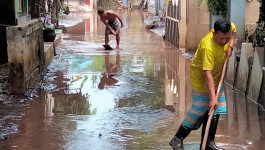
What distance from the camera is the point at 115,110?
7.64 meters

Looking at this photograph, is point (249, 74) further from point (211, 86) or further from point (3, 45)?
point (3, 45)

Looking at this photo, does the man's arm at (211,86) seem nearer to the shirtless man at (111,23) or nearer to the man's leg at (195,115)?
the man's leg at (195,115)

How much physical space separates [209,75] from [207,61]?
0.16 m

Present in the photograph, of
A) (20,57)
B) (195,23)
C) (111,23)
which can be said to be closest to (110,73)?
(20,57)

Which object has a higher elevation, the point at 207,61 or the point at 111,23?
the point at 111,23

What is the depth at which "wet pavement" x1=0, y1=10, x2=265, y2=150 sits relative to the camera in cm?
596

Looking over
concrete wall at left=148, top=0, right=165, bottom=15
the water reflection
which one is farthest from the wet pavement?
concrete wall at left=148, top=0, right=165, bottom=15

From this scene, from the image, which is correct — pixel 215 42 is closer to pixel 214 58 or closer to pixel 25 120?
pixel 214 58

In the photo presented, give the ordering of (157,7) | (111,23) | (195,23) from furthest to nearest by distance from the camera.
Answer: (157,7), (111,23), (195,23)

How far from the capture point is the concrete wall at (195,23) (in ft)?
46.9

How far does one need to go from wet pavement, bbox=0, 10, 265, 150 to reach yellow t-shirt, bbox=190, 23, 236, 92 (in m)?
1.02

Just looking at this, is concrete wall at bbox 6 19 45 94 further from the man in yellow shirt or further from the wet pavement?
the man in yellow shirt

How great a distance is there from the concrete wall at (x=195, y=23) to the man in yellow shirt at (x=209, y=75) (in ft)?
29.9

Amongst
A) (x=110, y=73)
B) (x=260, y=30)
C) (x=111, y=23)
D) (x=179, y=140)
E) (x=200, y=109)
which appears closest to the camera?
(x=200, y=109)
